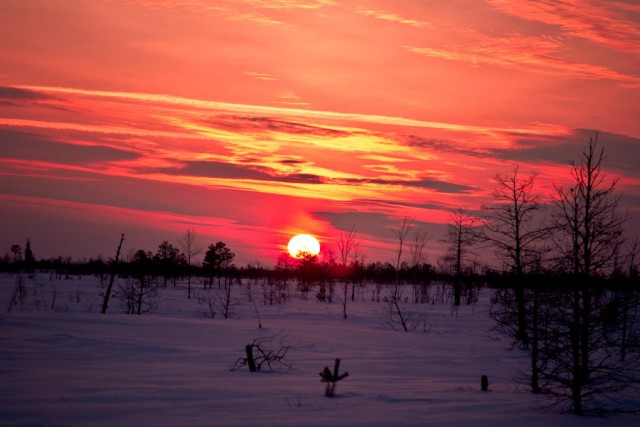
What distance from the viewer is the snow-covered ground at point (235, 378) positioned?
41.1 ft

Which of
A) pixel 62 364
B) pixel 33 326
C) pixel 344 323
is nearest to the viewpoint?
pixel 62 364

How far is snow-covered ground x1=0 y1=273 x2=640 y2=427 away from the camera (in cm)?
1253

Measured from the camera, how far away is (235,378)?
1781 centimetres

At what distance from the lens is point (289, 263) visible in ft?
317

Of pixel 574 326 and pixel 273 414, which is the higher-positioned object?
pixel 574 326

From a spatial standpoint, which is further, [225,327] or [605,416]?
[225,327]

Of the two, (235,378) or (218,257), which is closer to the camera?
(235,378)

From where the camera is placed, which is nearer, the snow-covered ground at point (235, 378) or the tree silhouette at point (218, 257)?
the snow-covered ground at point (235, 378)

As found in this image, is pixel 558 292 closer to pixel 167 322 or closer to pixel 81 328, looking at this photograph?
pixel 81 328

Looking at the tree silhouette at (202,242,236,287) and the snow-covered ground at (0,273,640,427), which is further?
the tree silhouette at (202,242,236,287)

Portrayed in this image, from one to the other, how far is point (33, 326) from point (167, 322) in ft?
25.4

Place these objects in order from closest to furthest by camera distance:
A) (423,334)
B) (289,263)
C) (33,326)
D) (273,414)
A: (273,414), (33,326), (423,334), (289,263)

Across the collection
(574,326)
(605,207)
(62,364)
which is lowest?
(62,364)

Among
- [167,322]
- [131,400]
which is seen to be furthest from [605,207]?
[167,322]
